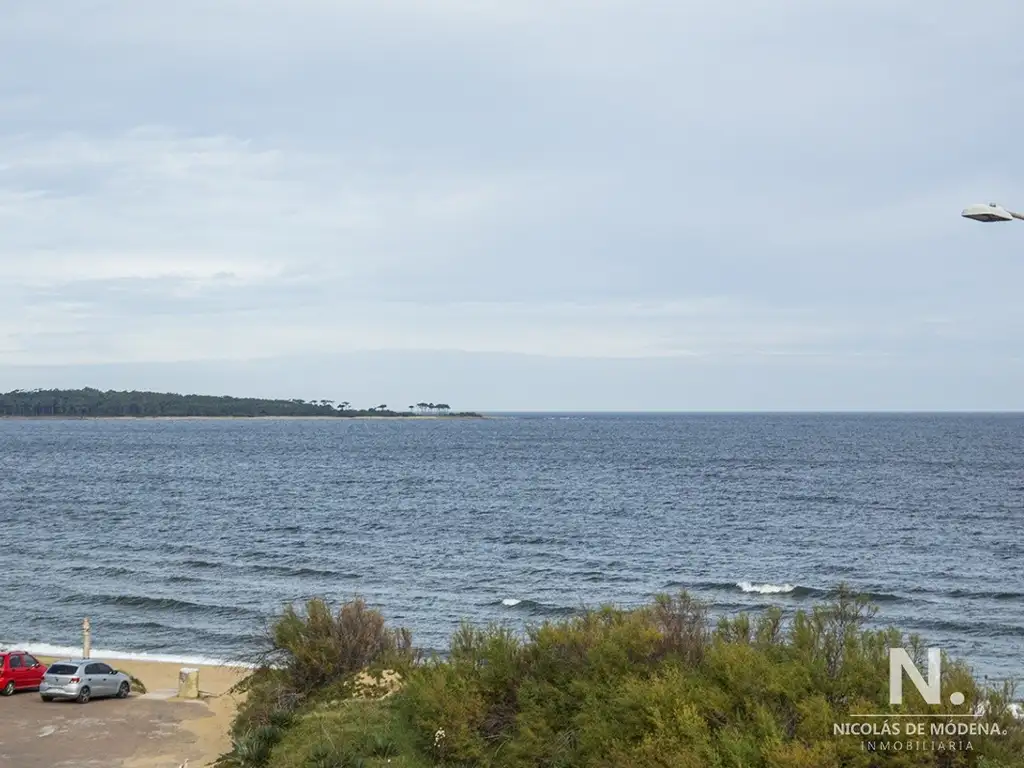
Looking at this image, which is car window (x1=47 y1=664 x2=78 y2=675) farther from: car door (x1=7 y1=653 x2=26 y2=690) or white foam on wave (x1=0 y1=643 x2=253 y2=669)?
white foam on wave (x1=0 y1=643 x2=253 y2=669)

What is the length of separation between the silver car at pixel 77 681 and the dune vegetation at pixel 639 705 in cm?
695

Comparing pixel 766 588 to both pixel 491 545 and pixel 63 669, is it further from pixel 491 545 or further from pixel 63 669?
pixel 63 669

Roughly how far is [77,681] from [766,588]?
78.9 feet

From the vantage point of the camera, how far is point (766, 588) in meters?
37.7

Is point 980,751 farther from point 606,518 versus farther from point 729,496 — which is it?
point 729,496

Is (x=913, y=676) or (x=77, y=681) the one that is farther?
(x=77, y=681)

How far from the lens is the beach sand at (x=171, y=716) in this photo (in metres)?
18.5

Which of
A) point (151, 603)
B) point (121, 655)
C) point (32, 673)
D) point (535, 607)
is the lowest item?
point (121, 655)

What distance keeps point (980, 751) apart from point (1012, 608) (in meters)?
26.9

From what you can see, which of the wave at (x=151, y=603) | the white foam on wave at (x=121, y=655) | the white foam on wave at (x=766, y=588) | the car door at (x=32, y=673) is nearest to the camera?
the car door at (x=32, y=673)

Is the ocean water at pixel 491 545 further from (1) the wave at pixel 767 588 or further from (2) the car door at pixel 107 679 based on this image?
(2) the car door at pixel 107 679

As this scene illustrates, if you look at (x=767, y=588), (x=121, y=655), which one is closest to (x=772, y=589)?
(x=767, y=588)

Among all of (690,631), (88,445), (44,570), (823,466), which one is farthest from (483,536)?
(88,445)

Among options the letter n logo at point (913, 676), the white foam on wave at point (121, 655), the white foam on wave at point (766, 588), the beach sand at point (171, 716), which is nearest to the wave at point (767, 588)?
the white foam on wave at point (766, 588)
